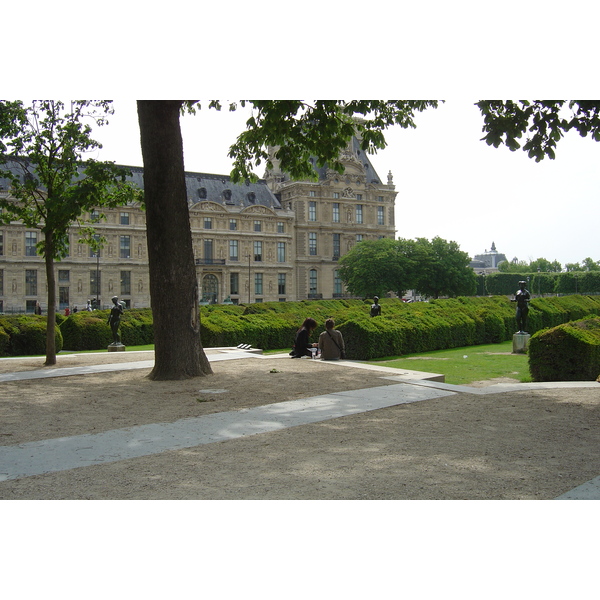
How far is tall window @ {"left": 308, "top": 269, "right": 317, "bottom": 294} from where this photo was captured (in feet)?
264

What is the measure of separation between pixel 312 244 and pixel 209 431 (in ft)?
245

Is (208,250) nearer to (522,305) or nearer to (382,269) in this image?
(382,269)

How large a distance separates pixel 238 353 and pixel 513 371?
21.3 ft

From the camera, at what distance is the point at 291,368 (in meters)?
12.0

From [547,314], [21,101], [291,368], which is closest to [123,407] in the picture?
[291,368]

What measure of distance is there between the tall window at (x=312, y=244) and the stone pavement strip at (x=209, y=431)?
7104 centimetres

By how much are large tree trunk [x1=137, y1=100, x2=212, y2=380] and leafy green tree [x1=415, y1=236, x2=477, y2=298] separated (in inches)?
2192

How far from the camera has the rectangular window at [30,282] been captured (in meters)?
63.0

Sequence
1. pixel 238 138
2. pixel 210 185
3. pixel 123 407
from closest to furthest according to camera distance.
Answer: pixel 123 407
pixel 238 138
pixel 210 185

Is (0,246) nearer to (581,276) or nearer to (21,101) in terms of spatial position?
(21,101)

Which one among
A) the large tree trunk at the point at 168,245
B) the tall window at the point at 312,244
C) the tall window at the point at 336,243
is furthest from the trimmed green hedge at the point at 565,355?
the tall window at the point at 336,243

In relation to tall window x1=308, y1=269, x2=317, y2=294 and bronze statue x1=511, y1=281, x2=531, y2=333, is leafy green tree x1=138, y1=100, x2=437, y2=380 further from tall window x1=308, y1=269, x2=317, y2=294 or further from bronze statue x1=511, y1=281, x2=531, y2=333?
tall window x1=308, y1=269, x2=317, y2=294

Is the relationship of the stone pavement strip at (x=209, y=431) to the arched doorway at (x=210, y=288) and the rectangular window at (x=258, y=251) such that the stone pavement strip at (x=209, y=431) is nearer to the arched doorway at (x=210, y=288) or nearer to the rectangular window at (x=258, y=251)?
the arched doorway at (x=210, y=288)

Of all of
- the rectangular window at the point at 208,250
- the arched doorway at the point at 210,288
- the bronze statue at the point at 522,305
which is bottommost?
the bronze statue at the point at 522,305
